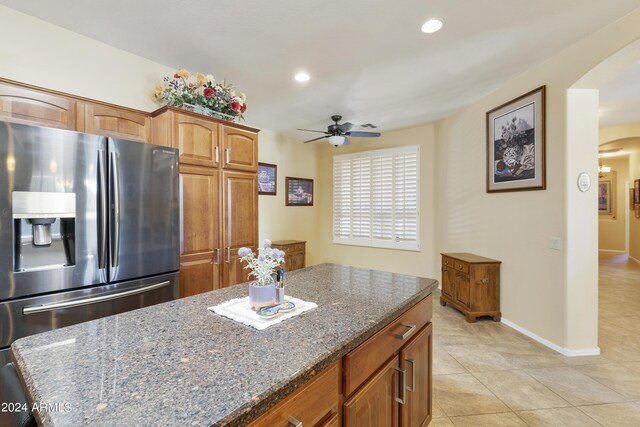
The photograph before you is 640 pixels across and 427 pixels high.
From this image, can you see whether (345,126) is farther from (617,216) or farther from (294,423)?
(617,216)

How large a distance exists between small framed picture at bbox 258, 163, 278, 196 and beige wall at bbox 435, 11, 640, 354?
3384mm

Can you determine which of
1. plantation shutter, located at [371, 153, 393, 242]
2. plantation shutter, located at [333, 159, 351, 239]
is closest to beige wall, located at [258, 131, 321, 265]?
plantation shutter, located at [333, 159, 351, 239]

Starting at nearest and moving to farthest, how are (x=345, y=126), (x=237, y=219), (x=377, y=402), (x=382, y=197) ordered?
(x=377, y=402)
(x=237, y=219)
(x=345, y=126)
(x=382, y=197)

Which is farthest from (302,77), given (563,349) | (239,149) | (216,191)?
(563,349)

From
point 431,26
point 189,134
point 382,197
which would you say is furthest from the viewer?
point 382,197

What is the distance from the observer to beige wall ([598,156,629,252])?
7777 millimetres

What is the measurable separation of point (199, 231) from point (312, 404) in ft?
6.69

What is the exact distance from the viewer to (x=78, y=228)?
1755 millimetres

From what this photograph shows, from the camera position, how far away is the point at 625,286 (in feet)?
16.0

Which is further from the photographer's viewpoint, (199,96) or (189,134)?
(199,96)

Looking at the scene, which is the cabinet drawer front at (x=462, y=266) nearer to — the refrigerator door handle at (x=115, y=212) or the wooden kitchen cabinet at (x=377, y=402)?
the wooden kitchen cabinet at (x=377, y=402)

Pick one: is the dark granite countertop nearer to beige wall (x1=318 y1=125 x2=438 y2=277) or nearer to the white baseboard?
the white baseboard

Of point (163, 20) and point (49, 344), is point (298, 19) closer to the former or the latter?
point (163, 20)

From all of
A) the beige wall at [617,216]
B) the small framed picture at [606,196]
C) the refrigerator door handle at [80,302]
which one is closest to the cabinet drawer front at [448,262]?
the refrigerator door handle at [80,302]
